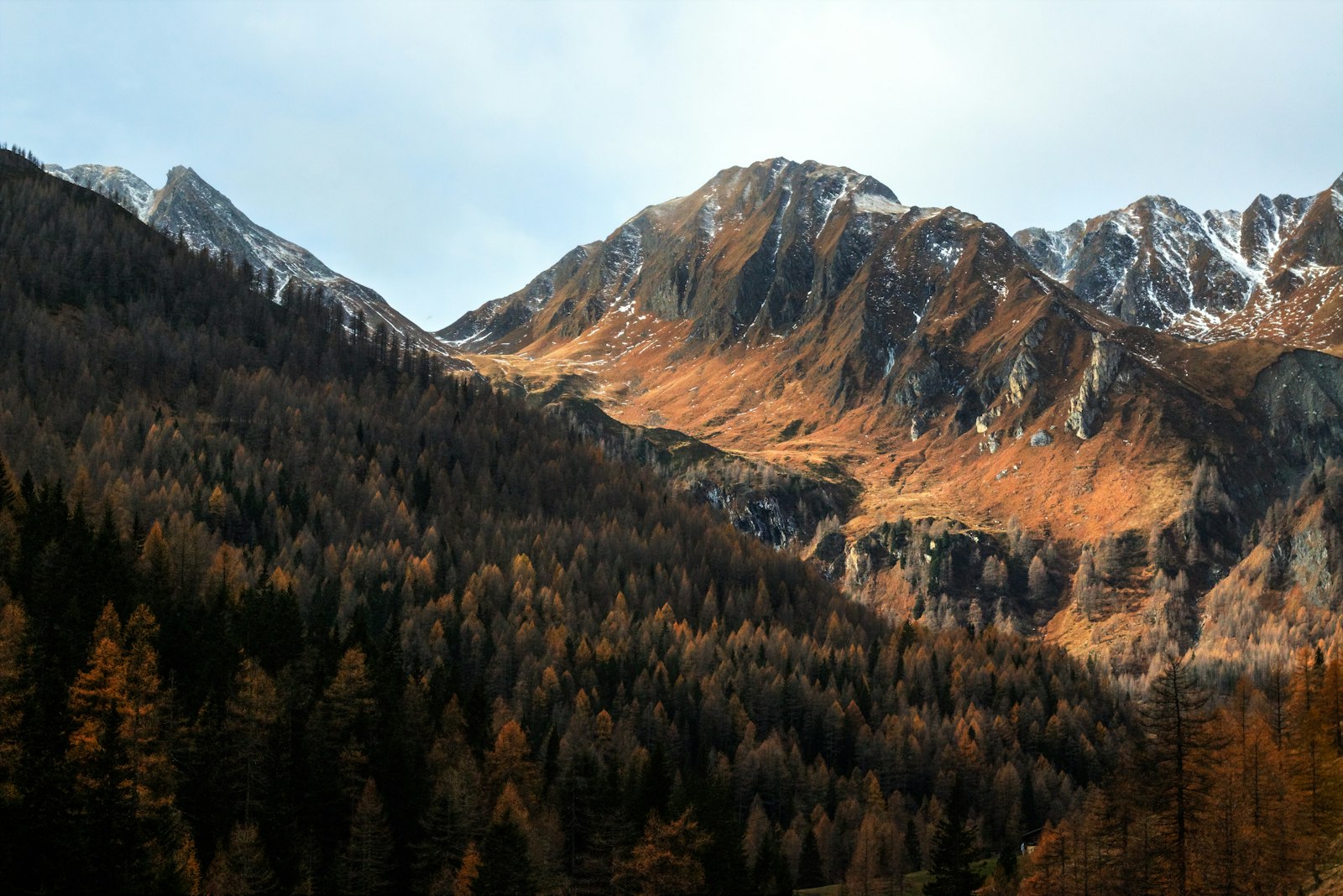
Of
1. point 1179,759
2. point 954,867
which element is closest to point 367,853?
point 954,867

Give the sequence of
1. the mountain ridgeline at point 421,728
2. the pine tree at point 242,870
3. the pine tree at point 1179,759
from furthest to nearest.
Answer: the mountain ridgeline at point 421,728
the pine tree at point 242,870
the pine tree at point 1179,759

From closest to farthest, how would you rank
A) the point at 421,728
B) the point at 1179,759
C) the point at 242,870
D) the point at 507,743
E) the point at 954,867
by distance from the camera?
1. the point at 1179,759
2. the point at 242,870
3. the point at 954,867
4. the point at 421,728
5. the point at 507,743

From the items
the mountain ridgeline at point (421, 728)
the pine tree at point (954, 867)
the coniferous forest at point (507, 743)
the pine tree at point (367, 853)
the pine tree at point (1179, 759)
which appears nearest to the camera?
the pine tree at point (1179, 759)

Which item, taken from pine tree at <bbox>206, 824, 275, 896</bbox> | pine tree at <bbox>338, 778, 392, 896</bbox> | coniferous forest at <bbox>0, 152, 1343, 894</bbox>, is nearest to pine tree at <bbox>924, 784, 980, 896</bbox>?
coniferous forest at <bbox>0, 152, 1343, 894</bbox>

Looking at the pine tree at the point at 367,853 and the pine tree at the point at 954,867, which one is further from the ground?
the pine tree at the point at 954,867

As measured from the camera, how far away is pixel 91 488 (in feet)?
568

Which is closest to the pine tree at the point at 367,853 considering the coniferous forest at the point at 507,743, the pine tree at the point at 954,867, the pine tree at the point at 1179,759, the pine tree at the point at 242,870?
the coniferous forest at the point at 507,743

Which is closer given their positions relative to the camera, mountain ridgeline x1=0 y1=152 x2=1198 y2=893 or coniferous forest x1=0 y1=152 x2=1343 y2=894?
coniferous forest x1=0 y1=152 x2=1343 y2=894

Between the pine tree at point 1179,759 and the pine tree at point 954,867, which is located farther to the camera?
the pine tree at point 954,867

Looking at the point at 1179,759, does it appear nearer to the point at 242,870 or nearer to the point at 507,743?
the point at 242,870

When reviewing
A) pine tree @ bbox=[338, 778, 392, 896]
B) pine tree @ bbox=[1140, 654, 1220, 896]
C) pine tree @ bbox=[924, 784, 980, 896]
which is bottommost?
pine tree @ bbox=[338, 778, 392, 896]

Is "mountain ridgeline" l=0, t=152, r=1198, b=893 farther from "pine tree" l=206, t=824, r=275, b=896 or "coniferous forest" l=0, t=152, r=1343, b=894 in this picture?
"coniferous forest" l=0, t=152, r=1343, b=894

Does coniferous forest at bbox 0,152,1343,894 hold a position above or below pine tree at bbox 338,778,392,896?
above

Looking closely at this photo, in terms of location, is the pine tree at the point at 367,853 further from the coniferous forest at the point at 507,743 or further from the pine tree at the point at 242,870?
the pine tree at the point at 242,870
